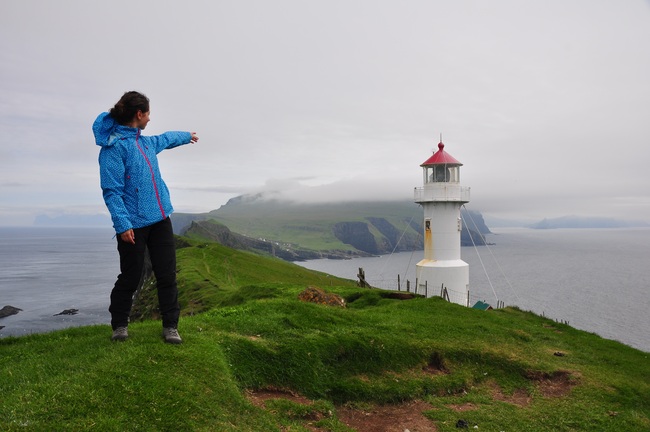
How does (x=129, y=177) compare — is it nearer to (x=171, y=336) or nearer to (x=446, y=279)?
(x=171, y=336)

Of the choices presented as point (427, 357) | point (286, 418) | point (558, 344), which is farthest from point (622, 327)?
point (286, 418)

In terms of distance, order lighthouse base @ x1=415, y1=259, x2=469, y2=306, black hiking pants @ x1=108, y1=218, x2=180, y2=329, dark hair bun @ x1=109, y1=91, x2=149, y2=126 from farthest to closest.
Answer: lighthouse base @ x1=415, y1=259, x2=469, y2=306
black hiking pants @ x1=108, y1=218, x2=180, y2=329
dark hair bun @ x1=109, y1=91, x2=149, y2=126

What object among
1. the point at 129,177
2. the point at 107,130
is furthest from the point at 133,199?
the point at 107,130

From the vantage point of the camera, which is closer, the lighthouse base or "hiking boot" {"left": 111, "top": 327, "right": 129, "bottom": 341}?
"hiking boot" {"left": 111, "top": 327, "right": 129, "bottom": 341}

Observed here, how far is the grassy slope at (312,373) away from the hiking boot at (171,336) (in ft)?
0.59

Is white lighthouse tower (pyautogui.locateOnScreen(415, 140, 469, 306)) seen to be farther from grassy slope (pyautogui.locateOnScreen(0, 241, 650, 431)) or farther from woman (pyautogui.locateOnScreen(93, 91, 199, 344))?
woman (pyautogui.locateOnScreen(93, 91, 199, 344))

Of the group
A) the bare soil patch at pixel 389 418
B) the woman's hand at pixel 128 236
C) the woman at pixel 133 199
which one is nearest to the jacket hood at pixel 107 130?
the woman at pixel 133 199

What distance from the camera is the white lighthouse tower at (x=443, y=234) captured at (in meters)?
34.0

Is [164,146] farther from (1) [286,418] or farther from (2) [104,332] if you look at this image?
(1) [286,418]

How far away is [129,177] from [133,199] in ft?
1.30

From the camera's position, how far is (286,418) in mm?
8430

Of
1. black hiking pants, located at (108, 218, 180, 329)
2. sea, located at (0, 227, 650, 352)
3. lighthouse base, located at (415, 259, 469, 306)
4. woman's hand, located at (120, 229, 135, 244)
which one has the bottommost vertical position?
sea, located at (0, 227, 650, 352)

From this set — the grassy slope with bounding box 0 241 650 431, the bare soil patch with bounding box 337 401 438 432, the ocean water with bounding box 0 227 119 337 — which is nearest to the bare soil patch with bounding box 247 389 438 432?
the bare soil patch with bounding box 337 401 438 432

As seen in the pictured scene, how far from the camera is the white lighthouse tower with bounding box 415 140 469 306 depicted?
3397 cm
